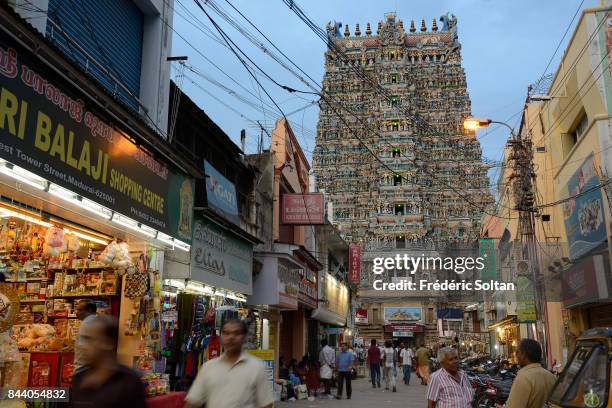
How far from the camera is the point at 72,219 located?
790 cm

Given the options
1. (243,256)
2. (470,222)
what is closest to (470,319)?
(470,222)

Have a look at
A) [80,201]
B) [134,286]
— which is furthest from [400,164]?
[80,201]

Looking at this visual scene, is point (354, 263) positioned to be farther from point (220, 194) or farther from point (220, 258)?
point (220, 258)

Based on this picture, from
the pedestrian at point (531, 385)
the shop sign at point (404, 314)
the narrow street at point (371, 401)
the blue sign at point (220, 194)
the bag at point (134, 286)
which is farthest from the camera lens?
the shop sign at point (404, 314)

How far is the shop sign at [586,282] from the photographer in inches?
571

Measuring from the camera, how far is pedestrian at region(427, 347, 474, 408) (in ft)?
18.5

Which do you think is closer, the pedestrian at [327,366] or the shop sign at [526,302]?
the pedestrian at [327,366]

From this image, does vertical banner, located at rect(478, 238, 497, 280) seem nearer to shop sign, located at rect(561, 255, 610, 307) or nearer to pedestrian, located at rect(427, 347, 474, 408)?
shop sign, located at rect(561, 255, 610, 307)

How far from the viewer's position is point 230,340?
4289 millimetres

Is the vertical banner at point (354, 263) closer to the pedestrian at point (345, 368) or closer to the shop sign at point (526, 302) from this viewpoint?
the shop sign at point (526, 302)

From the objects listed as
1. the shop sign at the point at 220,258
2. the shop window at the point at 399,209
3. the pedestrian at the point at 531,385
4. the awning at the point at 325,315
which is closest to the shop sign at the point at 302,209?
the shop sign at the point at 220,258

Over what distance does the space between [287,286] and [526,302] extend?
8.73 m

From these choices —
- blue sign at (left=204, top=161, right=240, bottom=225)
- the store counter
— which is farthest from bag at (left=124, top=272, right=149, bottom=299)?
blue sign at (left=204, top=161, right=240, bottom=225)

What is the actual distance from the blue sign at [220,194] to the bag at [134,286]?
3.27 metres
